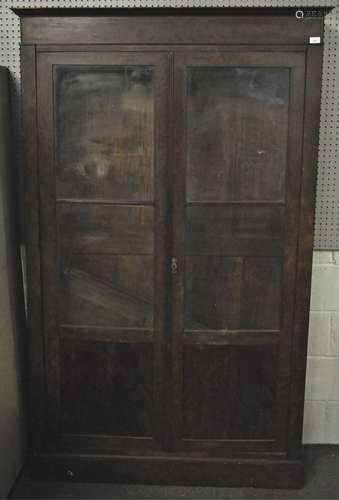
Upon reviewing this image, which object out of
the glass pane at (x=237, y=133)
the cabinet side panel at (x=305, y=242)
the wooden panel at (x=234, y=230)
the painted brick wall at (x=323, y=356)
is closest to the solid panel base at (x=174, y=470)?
the cabinet side panel at (x=305, y=242)

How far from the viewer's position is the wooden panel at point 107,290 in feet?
7.09

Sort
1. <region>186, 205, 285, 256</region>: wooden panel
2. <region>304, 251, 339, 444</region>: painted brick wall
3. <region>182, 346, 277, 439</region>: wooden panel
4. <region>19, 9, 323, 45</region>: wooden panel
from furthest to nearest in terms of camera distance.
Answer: <region>304, 251, 339, 444</region>: painted brick wall, <region>182, 346, 277, 439</region>: wooden panel, <region>186, 205, 285, 256</region>: wooden panel, <region>19, 9, 323, 45</region>: wooden panel

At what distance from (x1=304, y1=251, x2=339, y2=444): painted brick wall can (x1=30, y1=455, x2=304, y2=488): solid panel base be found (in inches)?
14.7

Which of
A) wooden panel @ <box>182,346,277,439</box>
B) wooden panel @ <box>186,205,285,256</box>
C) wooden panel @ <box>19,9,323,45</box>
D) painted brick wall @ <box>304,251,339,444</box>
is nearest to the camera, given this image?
wooden panel @ <box>19,9,323,45</box>

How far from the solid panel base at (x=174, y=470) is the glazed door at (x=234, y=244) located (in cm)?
8

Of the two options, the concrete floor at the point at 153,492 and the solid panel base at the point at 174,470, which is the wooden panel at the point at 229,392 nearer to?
the solid panel base at the point at 174,470

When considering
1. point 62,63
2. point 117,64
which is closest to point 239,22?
point 117,64

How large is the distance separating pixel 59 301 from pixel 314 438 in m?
1.45

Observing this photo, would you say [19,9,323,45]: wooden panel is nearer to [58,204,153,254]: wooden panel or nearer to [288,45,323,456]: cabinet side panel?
[288,45,323,456]: cabinet side panel

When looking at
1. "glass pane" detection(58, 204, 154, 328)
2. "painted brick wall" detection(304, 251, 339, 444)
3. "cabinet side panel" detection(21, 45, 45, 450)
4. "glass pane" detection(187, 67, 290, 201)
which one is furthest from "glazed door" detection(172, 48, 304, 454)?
"cabinet side panel" detection(21, 45, 45, 450)

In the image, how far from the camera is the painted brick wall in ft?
8.18

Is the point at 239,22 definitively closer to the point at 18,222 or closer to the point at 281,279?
the point at 281,279

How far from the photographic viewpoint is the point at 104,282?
2182mm

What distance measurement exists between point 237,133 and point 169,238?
0.49 metres
